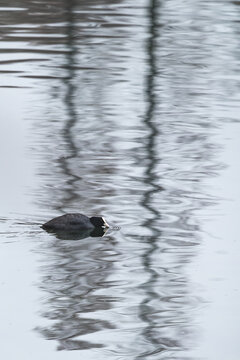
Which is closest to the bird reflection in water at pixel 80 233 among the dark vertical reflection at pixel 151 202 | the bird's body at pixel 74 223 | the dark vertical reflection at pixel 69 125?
the bird's body at pixel 74 223

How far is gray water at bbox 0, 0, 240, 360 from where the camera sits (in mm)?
5719

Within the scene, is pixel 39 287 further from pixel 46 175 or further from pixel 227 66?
pixel 227 66

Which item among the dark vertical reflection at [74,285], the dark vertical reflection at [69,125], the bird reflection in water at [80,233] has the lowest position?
the dark vertical reflection at [69,125]

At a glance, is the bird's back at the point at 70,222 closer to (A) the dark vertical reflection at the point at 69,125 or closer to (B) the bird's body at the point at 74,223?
(B) the bird's body at the point at 74,223

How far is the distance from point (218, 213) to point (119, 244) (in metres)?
0.85

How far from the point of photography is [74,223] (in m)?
6.95

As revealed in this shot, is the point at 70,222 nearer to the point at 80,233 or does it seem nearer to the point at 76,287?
the point at 80,233

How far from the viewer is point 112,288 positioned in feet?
20.3

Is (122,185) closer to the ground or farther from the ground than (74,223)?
closer to the ground

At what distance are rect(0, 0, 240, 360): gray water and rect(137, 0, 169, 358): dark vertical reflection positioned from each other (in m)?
0.01

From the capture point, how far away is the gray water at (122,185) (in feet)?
18.8

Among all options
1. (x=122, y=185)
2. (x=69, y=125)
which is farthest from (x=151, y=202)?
(x=69, y=125)

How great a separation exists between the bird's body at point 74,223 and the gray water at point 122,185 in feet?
0.27

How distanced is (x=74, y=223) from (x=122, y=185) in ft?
3.56
